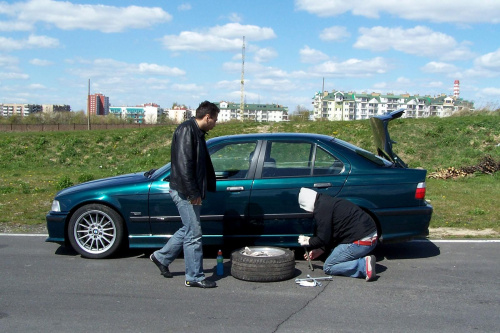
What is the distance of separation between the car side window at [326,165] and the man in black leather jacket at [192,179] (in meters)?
1.61

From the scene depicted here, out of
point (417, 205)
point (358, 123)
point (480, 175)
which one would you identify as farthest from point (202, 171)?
point (358, 123)

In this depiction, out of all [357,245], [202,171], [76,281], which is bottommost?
[76,281]

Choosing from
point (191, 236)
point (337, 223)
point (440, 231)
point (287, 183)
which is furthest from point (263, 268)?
point (440, 231)

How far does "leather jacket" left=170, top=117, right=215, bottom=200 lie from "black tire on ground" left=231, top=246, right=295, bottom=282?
0.94m

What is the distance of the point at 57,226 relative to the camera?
22.2 feet

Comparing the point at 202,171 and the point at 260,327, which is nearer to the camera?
the point at 260,327

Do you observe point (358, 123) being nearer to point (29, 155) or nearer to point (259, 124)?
point (259, 124)

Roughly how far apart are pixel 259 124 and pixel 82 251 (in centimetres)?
1973

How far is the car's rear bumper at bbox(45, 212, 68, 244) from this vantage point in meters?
6.74

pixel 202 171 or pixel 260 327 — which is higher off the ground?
pixel 202 171

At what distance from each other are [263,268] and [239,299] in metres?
0.63

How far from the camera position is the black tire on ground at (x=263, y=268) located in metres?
5.78

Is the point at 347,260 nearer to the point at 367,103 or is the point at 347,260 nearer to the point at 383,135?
the point at 383,135

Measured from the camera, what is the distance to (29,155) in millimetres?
23484
